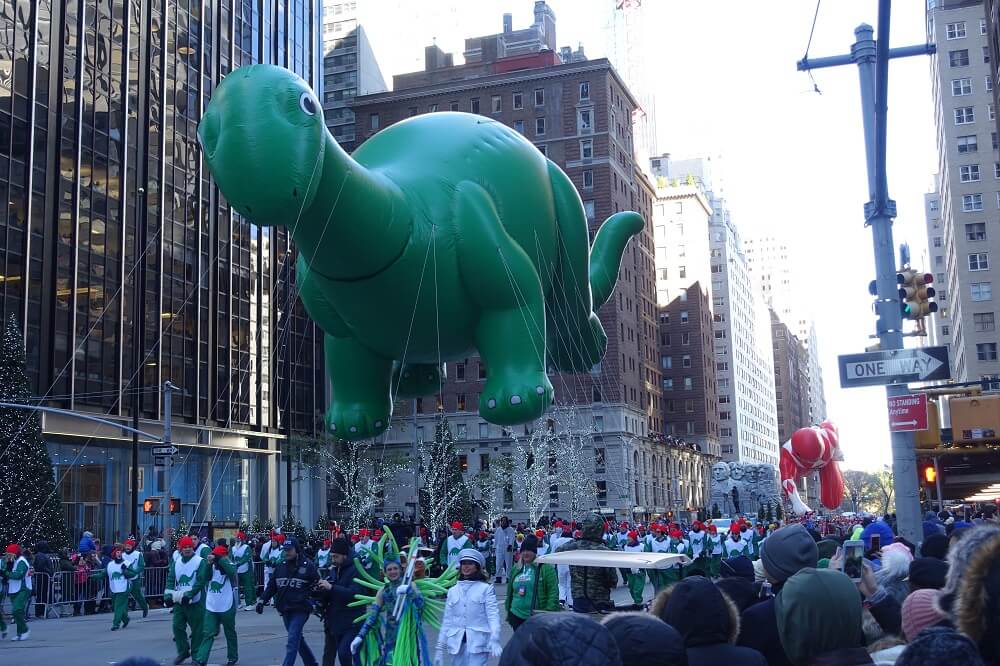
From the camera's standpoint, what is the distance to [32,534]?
25.2 meters

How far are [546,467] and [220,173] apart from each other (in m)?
51.5

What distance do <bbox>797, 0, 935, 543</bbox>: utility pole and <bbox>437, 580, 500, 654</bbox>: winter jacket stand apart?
15.9ft

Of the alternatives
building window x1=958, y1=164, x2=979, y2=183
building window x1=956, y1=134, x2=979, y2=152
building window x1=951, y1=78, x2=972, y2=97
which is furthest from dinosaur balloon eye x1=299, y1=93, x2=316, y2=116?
building window x1=951, y1=78, x2=972, y2=97

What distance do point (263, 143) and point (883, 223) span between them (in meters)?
7.52

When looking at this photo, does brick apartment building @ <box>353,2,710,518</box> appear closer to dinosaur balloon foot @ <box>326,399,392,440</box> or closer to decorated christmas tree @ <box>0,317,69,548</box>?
decorated christmas tree @ <box>0,317,69,548</box>

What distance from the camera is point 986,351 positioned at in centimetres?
6931

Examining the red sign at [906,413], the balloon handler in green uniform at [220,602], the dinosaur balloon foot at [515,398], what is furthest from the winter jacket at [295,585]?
the red sign at [906,413]

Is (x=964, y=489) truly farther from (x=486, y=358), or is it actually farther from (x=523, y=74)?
(x=523, y=74)

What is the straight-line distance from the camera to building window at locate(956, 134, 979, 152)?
235ft

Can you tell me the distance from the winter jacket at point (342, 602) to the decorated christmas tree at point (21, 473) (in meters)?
17.2

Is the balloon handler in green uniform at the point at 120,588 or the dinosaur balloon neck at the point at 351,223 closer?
the dinosaur balloon neck at the point at 351,223

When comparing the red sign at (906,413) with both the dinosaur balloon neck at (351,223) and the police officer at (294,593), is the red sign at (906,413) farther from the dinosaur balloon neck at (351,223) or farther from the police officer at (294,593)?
the police officer at (294,593)

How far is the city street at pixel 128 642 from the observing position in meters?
14.6

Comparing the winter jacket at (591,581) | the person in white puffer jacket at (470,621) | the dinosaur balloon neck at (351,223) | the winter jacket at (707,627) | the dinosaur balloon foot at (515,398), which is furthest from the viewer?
the winter jacket at (591,581)
